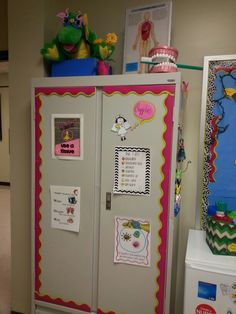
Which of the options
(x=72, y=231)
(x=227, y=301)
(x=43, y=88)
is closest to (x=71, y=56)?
(x=43, y=88)

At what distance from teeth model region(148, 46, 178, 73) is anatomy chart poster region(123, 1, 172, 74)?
0.27m

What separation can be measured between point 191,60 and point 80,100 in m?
0.84

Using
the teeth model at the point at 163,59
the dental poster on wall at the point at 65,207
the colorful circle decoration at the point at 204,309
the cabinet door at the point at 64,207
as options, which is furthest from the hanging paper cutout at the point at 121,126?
the colorful circle decoration at the point at 204,309

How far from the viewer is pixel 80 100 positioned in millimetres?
1615

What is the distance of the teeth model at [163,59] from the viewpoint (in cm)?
148

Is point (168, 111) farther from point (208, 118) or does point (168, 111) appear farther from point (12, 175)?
point (12, 175)

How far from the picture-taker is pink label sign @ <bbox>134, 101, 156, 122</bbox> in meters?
1.47

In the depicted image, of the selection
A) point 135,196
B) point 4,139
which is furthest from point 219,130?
point 4,139

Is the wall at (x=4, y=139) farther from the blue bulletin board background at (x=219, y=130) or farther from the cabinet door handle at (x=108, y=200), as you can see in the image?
the blue bulletin board background at (x=219, y=130)

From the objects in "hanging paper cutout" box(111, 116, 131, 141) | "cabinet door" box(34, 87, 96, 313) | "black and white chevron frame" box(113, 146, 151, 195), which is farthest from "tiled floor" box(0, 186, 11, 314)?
"hanging paper cutout" box(111, 116, 131, 141)

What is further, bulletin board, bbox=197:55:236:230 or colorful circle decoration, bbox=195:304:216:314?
bulletin board, bbox=197:55:236:230

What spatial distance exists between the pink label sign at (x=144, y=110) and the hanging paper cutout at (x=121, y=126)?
8cm

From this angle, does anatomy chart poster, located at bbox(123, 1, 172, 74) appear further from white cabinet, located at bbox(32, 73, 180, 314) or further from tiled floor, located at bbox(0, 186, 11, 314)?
tiled floor, located at bbox(0, 186, 11, 314)

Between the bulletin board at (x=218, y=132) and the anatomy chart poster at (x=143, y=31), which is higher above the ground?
the anatomy chart poster at (x=143, y=31)
